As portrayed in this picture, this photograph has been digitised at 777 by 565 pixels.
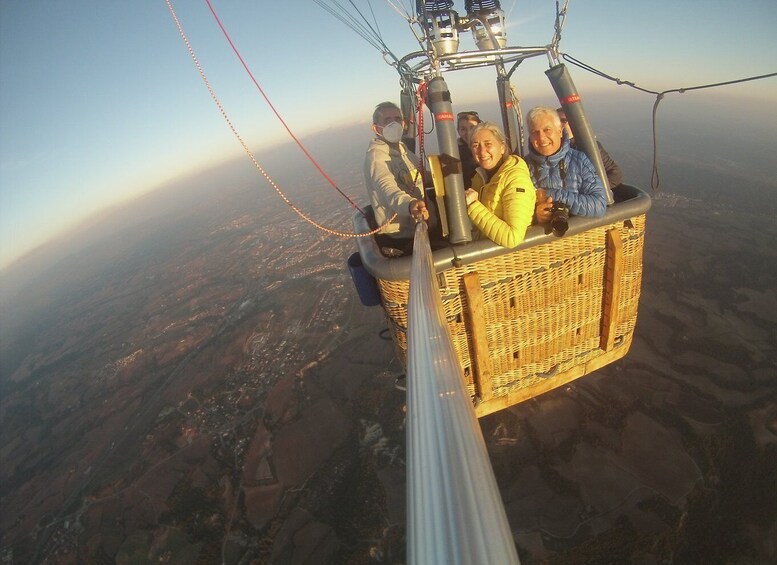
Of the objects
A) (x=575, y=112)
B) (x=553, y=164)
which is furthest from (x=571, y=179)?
(x=575, y=112)

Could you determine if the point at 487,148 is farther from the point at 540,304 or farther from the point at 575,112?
the point at 540,304

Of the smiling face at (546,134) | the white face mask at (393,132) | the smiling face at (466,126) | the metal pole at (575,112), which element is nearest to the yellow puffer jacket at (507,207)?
the smiling face at (546,134)

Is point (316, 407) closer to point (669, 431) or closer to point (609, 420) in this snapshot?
point (609, 420)

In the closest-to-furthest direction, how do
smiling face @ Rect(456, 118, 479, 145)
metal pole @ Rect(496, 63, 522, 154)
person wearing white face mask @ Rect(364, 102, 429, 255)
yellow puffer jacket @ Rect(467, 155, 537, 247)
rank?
1. yellow puffer jacket @ Rect(467, 155, 537, 247)
2. person wearing white face mask @ Rect(364, 102, 429, 255)
3. metal pole @ Rect(496, 63, 522, 154)
4. smiling face @ Rect(456, 118, 479, 145)

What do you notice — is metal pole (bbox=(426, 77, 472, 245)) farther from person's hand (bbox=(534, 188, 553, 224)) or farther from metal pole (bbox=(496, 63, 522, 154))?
metal pole (bbox=(496, 63, 522, 154))

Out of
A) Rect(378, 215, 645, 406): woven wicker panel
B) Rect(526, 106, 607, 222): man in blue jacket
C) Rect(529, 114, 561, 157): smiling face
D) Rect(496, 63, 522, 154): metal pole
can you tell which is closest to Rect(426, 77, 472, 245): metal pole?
Rect(378, 215, 645, 406): woven wicker panel

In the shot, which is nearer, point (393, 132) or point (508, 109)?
point (393, 132)
